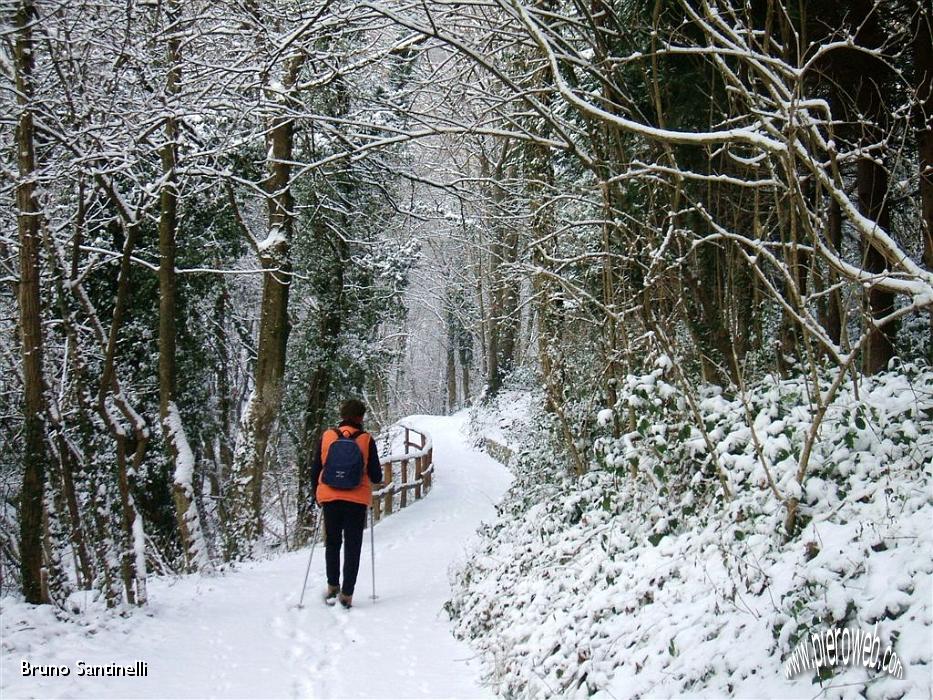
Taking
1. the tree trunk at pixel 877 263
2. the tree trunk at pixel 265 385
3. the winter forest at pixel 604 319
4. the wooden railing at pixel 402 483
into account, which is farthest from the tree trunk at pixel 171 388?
the tree trunk at pixel 877 263

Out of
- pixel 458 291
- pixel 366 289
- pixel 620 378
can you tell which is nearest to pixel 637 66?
pixel 620 378

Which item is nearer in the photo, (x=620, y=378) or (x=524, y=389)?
(x=620, y=378)

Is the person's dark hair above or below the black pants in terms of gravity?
above

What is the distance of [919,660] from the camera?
8.98 feet

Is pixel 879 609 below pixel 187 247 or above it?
below

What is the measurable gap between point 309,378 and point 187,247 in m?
4.46

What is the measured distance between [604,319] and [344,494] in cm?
317

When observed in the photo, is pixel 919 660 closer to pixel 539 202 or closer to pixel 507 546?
pixel 507 546

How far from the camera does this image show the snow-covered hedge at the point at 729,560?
315 cm

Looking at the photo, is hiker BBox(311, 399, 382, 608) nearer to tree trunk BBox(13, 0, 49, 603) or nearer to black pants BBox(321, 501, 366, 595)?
black pants BBox(321, 501, 366, 595)

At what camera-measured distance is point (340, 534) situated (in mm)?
7098

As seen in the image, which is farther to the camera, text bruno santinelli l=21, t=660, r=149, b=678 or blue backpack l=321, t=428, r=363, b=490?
blue backpack l=321, t=428, r=363, b=490

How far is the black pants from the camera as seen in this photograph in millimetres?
6996

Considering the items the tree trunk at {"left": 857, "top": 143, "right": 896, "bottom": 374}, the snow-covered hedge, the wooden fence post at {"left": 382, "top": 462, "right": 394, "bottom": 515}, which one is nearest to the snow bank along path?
the snow-covered hedge
